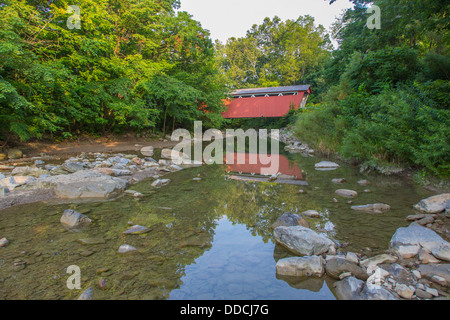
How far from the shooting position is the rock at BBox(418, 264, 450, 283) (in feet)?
6.80

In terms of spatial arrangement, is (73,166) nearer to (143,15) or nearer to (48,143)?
(48,143)

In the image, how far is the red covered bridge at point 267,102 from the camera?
27.5m

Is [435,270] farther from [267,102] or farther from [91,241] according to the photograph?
[267,102]

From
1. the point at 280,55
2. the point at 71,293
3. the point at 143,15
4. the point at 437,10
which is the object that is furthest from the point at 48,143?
the point at 280,55

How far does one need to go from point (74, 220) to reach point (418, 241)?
4.29m

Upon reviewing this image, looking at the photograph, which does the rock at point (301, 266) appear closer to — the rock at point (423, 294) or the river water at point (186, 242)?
the river water at point (186, 242)

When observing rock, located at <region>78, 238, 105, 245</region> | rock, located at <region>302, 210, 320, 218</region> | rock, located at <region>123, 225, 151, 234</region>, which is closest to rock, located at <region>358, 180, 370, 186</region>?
rock, located at <region>302, 210, 320, 218</region>

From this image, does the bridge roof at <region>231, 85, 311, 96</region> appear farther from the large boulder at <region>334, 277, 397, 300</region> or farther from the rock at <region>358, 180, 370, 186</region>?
the large boulder at <region>334, 277, 397, 300</region>

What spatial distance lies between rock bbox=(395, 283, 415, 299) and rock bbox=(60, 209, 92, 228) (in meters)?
3.69

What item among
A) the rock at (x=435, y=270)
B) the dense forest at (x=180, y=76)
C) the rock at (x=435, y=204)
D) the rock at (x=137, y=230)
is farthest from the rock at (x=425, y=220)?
the rock at (x=137, y=230)

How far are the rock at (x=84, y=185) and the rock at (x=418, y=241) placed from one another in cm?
468

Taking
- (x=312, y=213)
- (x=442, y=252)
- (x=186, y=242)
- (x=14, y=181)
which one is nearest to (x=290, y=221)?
(x=312, y=213)

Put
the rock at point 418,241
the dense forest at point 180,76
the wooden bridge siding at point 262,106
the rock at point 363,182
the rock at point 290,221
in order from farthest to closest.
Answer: the wooden bridge siding at point 262,106 → the rock at point 363,182 → the dense forest at point 180,76 → the rock at point 290,221 → the rock at point 418,241

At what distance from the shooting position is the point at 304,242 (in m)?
2.65
